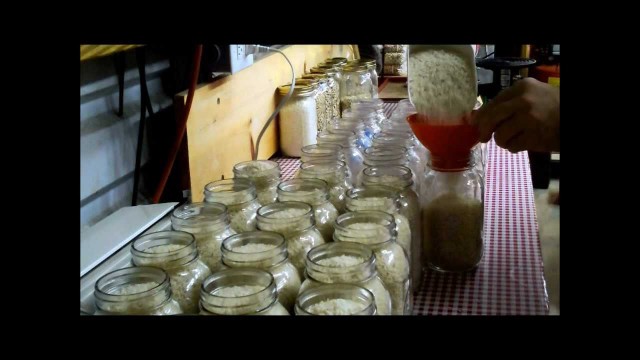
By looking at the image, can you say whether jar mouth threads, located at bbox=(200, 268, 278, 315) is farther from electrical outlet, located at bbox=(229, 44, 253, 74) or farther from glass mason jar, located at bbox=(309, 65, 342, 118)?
glass mason jar, located at bbox=(309, 65, 342, 118)

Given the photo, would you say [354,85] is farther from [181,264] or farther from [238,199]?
[181,264]

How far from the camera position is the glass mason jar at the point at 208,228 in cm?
99

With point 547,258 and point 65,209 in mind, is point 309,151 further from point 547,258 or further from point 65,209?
point 547,258

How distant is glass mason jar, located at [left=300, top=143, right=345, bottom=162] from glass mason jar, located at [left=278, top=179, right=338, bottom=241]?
0.16 m

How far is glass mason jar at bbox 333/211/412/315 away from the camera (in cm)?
92

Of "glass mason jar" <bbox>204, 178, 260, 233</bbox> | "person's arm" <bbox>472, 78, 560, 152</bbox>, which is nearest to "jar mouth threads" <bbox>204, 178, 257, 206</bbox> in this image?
"glass mason jar" <bbox>204, 178, 260, 233</bbox>

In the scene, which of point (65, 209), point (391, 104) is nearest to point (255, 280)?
point (65, 209)

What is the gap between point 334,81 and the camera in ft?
7.25

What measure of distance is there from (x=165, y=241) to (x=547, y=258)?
6.15ft

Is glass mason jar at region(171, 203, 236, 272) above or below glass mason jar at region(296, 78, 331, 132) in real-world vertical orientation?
below

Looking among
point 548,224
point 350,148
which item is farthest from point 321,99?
point 548,224

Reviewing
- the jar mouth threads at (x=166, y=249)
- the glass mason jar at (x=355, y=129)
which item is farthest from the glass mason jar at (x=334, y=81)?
the jar mouth threads at (x=166, y=249)

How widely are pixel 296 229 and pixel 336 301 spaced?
0.84ft

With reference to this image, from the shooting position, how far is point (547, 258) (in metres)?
2.44
